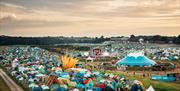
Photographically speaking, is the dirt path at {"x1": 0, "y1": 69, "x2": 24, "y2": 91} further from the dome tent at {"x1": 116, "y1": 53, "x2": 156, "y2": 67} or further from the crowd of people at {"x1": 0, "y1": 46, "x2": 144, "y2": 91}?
the dome tent at {"x1": 116, "y1": 53, "x2": 156, "y2": 67}

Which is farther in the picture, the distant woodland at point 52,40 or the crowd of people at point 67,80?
the distant woodland at point 52,40

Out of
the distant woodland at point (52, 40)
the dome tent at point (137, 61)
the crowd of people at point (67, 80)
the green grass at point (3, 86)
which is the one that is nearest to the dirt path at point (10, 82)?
the green grass at point (3, 86)

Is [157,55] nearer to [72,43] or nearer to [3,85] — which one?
→ [72,43]

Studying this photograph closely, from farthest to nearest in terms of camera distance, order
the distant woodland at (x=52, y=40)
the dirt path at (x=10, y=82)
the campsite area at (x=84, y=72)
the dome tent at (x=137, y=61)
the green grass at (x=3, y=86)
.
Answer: the dome tent at (x=137, y=61) < the distant woodland at (x=52, y=40) < the dirt path at (x=10, y=82) < the green grass at (x=3, y=86) < the campsite area at (x=84, y=72)

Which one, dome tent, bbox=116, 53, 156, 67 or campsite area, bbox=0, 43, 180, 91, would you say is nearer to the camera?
campsite area, bbox=0, 43, 180, 91

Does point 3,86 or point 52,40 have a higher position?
point 52,40

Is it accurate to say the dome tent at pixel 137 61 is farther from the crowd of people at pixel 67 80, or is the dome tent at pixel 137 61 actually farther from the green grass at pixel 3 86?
the green grass at pixel 3 86

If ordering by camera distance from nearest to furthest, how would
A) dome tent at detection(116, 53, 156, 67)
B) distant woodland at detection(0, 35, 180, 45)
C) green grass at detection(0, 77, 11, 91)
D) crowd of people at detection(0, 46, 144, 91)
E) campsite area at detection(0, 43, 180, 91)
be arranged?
1. crowd of people at detection(0, 46, 144, 91)
2. campsite area at detection(0, 43, 180, 91)
3. green grass at detection(0, 77, 11, 91)
4. distant woodland at detection(0, 35, 180, 45)
5. dome tent at detection(116, 53, 156, 67)

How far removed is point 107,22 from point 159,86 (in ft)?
13.4

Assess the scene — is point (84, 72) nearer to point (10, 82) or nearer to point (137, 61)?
point (137, 61)

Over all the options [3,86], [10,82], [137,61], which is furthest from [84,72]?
[3,86]

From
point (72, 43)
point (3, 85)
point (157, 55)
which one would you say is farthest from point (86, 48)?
point (157, 55)

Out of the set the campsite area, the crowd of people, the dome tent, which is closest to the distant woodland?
the campsite area

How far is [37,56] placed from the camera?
2894 centimetres
